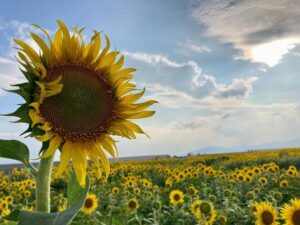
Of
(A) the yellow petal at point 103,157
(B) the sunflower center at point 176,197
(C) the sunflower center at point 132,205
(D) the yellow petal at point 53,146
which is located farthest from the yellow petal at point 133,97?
(B) the sunflower center at point 176,197

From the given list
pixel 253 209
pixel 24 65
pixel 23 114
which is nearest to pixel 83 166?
pixel 23 114

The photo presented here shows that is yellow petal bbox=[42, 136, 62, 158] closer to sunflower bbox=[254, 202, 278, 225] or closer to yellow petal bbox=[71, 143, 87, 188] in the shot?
yellow petal bbox=[71, 143, 87, 188]

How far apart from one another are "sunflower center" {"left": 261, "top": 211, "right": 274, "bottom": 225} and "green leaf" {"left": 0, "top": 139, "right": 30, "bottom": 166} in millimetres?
5047

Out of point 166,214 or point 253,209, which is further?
point 166,214

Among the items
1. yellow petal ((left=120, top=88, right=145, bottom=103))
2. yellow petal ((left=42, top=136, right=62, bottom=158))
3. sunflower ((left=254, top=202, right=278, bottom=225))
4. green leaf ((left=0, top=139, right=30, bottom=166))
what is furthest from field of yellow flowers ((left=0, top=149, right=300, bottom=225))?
green leaf ((left=0, top=139, right=30, bottom=166))

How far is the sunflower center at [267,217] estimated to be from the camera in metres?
5.95

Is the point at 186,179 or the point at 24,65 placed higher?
the point at 24,65

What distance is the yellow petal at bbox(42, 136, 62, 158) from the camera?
1570mm

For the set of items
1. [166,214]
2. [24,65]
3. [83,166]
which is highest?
[24,65]

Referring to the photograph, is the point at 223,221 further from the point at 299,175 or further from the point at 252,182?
the point at 299,175

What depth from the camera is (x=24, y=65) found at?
5.55 ft

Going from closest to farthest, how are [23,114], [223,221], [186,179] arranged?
[23,114] → [223,221] → [186,179]

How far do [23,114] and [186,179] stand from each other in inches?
462

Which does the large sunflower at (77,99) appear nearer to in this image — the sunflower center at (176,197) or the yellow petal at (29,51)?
the yellow petal at (29,51)
